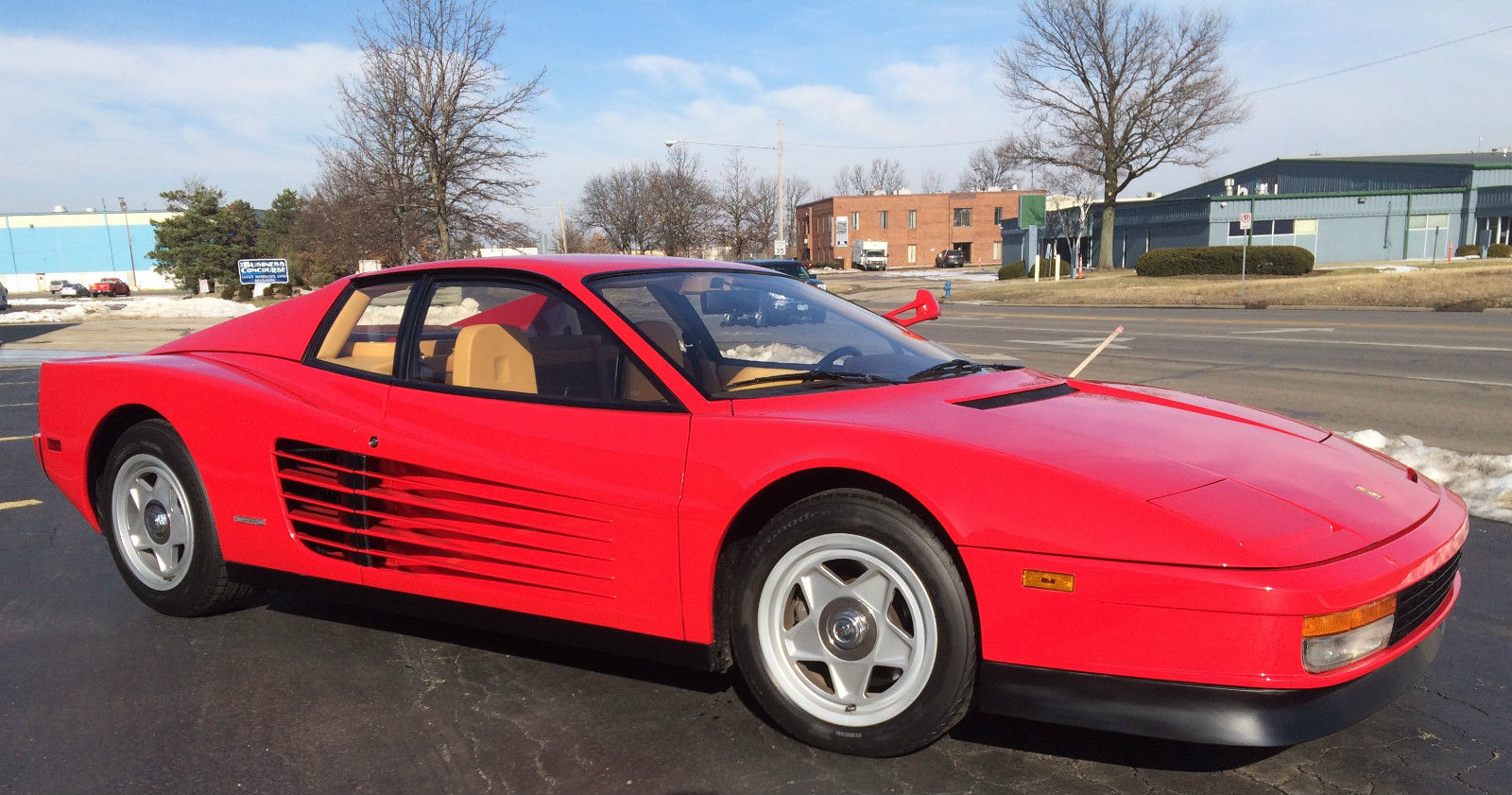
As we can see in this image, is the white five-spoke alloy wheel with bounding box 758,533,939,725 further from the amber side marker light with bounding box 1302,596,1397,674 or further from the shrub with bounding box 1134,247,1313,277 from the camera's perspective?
the shrub with bounding box 1134,247,1313,277

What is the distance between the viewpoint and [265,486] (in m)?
3.54

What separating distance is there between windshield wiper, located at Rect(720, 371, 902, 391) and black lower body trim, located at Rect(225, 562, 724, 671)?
76 centimetres

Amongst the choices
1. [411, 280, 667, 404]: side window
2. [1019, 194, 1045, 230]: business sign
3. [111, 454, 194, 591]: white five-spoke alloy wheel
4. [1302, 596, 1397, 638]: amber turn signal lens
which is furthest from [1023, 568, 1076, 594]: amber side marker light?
[1019, 194, 1045, 230]: business sign

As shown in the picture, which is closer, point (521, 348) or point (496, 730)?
point (496, 730)

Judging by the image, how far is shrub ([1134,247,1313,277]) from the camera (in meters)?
37.2

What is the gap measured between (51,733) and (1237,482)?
11.1 feet

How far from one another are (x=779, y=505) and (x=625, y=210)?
A: 54.9 metres

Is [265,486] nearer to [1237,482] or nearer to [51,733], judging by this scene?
[51,733]

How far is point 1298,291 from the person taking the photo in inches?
1078

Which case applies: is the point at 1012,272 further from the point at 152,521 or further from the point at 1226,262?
the point at 152,521

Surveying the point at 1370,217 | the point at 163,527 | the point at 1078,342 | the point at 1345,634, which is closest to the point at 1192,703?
the point at 1345,634

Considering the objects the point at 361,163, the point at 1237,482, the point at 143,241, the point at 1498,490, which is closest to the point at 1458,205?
the point at 361,163

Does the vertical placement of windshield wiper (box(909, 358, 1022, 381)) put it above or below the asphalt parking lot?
above

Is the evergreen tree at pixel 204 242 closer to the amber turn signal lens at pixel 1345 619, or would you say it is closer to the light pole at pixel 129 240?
the light pole at pixel 129 240
